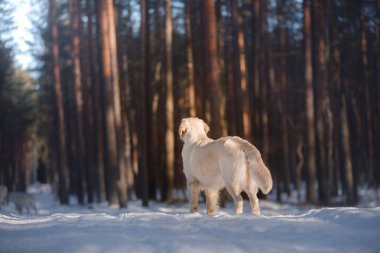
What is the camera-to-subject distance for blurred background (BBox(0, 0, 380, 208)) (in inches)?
687

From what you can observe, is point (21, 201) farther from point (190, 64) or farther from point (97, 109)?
point (190, 64)

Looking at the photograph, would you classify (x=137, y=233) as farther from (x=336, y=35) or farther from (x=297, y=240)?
(x=336, y=35)

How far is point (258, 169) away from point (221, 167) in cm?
59

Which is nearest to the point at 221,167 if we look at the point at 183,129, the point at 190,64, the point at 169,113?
the point at 183,129

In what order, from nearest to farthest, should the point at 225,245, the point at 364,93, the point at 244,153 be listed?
the point at 225,245, the point at 244,153, the point at 364,93

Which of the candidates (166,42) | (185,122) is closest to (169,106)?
(166,42)

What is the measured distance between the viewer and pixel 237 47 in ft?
61.6

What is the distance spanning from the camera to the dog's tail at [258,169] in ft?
23.4

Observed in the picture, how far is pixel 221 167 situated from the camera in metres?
7.45

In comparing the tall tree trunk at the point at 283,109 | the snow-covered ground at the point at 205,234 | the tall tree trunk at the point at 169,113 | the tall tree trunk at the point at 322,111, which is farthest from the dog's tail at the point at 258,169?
the tall tree trunk at the point at 283,109

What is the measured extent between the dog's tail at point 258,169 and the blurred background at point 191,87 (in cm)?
720

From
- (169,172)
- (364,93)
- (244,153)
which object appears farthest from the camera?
(364,93)

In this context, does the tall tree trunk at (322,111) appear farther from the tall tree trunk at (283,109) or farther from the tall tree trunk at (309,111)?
the tall tree trunk at (283,109)

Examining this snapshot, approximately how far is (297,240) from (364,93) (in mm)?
20766
